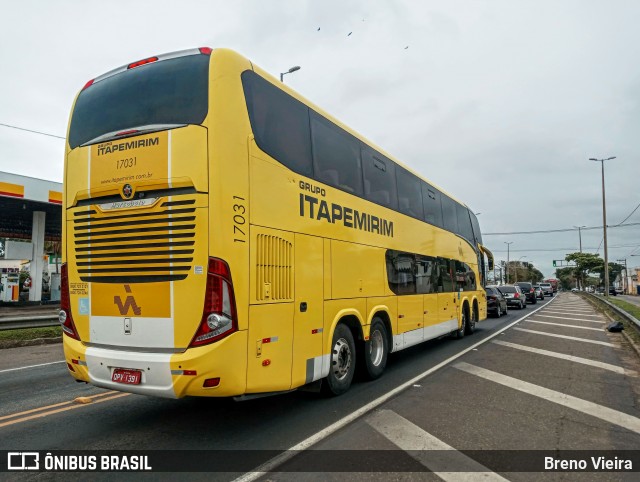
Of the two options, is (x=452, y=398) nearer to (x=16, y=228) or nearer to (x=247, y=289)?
(x=247, y=289)

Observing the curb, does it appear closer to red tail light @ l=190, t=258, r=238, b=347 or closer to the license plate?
the license plate

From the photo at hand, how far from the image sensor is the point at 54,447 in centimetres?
449

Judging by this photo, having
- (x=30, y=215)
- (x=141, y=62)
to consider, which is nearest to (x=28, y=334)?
(x=141, y=62)

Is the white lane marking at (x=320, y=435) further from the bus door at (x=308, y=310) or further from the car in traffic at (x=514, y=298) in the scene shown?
the car in traffic at (x=514, y=298)

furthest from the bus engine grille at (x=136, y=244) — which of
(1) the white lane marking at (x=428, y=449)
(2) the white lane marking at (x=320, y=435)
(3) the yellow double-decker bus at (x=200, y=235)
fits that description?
(1) the white lane marking at (x=428, y=449)

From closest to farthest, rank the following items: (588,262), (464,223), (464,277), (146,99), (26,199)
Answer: (146,99) → (464,277) → (464,223) → (26,199) → (588,262)

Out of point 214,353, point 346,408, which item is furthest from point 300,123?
point 346,408

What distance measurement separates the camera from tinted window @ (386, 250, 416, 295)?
322 inches

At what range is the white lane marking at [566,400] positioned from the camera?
212 inches

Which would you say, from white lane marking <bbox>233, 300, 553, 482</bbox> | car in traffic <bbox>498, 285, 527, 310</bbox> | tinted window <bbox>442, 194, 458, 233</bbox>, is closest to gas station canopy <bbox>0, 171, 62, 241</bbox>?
tinted window <bbox>442, 194, 458, 233</bbox>

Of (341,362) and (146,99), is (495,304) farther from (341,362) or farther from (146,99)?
(146,99)

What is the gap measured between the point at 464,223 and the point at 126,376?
11.8 meters

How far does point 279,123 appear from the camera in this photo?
18.1 ft

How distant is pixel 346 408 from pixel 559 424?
99.3 inches
